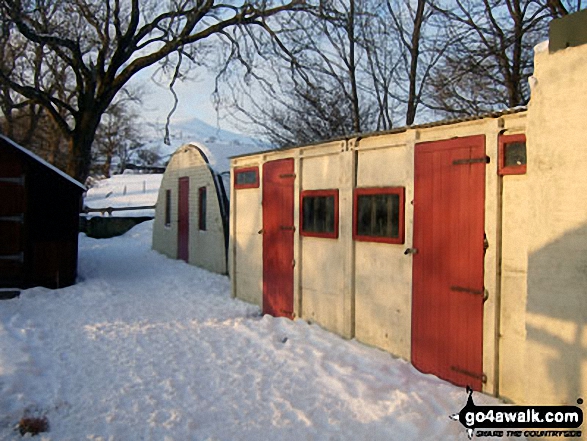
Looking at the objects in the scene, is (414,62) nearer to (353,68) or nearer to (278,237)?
(353,68)

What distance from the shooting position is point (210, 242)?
537 inches

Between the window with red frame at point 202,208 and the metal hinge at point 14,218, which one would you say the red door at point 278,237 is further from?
the window with red frame at point 202,208

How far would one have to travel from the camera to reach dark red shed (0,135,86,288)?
10.1 m

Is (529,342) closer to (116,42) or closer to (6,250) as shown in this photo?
(6,250)

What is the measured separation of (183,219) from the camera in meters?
15.6

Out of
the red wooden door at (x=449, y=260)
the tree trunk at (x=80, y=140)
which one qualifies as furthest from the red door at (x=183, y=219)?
the red wooden door at (x=449, y=260)

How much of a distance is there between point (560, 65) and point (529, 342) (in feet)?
6.66

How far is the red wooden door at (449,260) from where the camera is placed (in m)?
4.90

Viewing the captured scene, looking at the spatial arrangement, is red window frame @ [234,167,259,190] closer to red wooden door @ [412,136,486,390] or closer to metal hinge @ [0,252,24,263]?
red wooden door @ [412,136,486,390]

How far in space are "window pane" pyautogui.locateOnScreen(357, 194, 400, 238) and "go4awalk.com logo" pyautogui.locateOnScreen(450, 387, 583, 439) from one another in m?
2.11

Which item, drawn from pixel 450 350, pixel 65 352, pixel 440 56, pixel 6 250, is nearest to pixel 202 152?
pixel 6 250

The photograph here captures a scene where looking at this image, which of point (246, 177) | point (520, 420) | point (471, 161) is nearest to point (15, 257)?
point (246, 177)

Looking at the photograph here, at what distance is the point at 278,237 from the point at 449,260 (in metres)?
3.70

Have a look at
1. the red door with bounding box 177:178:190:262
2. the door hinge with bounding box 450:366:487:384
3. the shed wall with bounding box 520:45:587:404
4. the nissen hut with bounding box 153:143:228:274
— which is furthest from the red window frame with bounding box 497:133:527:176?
the red door with bounding box 177:178:190:262
